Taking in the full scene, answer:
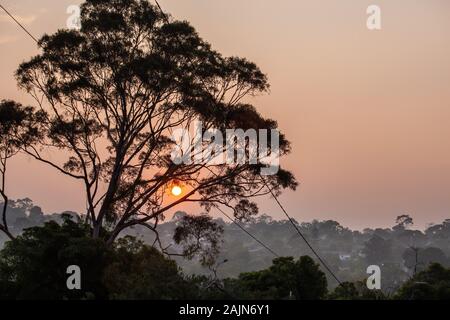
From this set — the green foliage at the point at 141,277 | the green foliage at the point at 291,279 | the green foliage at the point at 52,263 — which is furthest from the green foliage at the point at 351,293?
the green foliage at the point at 52,263

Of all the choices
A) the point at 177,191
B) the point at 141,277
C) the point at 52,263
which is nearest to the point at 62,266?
the point at 52,263

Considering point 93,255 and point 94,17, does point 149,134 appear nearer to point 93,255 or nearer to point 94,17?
point 94,17

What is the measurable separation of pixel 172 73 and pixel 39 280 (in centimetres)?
1088

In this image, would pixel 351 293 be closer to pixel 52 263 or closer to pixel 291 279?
pixel 291 279

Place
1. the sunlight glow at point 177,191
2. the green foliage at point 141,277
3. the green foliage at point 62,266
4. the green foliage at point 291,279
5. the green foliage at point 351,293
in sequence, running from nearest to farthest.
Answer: the green foliage at point 141,277 → the green foliage at point 351,293 → the green foliage at point 62,266 → the green foliage at point 291,279 → the sunlight glow at point 177,191

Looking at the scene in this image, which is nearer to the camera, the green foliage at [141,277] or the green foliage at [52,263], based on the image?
the green foliage at [141,277]

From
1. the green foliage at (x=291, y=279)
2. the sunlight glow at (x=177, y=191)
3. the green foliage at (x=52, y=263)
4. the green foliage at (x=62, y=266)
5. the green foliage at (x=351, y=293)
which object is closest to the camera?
the green foliage at (x=351, y=293)

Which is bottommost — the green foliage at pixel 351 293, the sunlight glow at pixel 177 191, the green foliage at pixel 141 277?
the green foliage at pixel 351 293

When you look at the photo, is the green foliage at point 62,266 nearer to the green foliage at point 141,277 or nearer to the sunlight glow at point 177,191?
the green foliage at point 141,277

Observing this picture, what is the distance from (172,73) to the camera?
28094 mm

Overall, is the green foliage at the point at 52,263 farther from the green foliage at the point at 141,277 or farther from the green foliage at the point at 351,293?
the green foliage at the point at 351,293

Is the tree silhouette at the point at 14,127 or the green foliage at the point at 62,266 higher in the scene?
the tree silhouette at the point at 14,127

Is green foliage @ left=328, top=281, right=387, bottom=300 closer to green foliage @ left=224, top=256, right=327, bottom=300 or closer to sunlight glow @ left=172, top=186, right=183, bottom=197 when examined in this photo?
green foliage @ left=224, top=256, right=327, bottom=300
